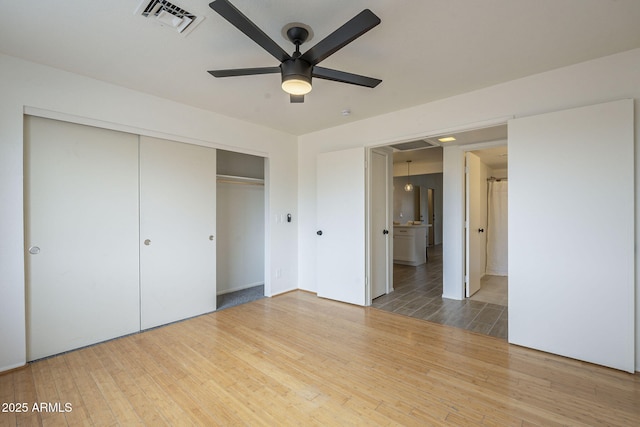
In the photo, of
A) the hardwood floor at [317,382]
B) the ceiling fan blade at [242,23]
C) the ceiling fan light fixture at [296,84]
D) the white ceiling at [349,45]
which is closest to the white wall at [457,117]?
the white ceiling at [349,45]

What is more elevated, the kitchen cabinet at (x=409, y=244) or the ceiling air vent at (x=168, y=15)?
the ceiling air vent at (x=168, y=15)

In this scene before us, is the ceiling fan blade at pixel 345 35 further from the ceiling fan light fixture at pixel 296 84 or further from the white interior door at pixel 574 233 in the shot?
the white interior door at pixel 574 233

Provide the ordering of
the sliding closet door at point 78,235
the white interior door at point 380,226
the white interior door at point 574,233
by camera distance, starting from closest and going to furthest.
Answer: the white interior door at point 574,233 < the sliding closet door at point 78,235 < the white interior door at point 380,226

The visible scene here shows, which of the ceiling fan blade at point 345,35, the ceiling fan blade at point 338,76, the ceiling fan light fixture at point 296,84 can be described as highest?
the ceiling fan blade at point 345,35

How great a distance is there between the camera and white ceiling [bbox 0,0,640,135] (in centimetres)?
185

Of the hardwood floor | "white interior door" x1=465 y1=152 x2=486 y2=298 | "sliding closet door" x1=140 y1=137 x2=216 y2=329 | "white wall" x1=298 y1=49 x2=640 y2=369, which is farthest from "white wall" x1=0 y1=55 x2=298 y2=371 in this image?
"white interior door" x1=465 y1=152 x2=486 y2=298

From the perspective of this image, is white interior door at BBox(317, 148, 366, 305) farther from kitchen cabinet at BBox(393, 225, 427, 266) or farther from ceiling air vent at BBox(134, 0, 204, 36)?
kitchen cabinet at BBox(393, 225, 427, 266)

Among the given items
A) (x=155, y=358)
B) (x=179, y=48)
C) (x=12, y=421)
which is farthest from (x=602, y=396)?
(x=179, y=48)

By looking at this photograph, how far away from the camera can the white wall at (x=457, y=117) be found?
95.7 inches

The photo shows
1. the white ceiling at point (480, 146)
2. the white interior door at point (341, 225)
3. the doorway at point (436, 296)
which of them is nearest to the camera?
the doorway at point (436, 296)

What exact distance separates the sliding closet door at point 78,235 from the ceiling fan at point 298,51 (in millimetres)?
1753

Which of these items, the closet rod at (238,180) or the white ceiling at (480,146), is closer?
the white ceiling at (480,146)

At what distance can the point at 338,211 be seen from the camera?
4250 mm

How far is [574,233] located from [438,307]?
76.0 inches
